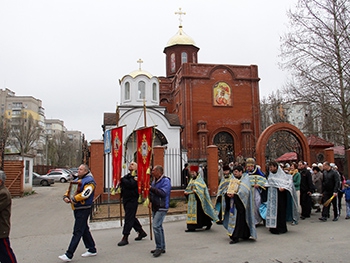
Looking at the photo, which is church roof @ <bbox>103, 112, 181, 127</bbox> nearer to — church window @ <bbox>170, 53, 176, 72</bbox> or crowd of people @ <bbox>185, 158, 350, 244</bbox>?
crowd of people @ <bbox>185, 158, 350, 244</bbox>

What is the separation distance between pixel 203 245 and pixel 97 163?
8.73m

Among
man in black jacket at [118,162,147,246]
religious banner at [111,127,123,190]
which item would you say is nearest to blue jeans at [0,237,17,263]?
man in black jacket at [118,162,147,246]

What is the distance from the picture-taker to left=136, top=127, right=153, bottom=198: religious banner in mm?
7379

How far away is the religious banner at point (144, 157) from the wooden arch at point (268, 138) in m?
8.46

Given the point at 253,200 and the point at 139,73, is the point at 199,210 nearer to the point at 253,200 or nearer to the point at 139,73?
the point at 253,200

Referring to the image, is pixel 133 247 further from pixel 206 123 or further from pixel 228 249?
pixel 206 123

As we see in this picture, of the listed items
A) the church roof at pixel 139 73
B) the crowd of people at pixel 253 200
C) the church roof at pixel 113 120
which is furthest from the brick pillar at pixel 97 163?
the church roof at pixel 139 73

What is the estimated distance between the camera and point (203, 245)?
23.4ft

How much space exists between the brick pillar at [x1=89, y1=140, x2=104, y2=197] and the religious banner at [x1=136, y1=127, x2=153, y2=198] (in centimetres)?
712

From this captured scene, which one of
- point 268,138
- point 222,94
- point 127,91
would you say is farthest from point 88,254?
point 222,94

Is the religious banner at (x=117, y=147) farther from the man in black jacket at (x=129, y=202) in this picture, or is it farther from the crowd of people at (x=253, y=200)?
the man in black jacket at (x=129, y=202)

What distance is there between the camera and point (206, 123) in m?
29.9

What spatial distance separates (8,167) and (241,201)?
17.3 meters

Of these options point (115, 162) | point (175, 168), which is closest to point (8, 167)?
point (175, 168)
